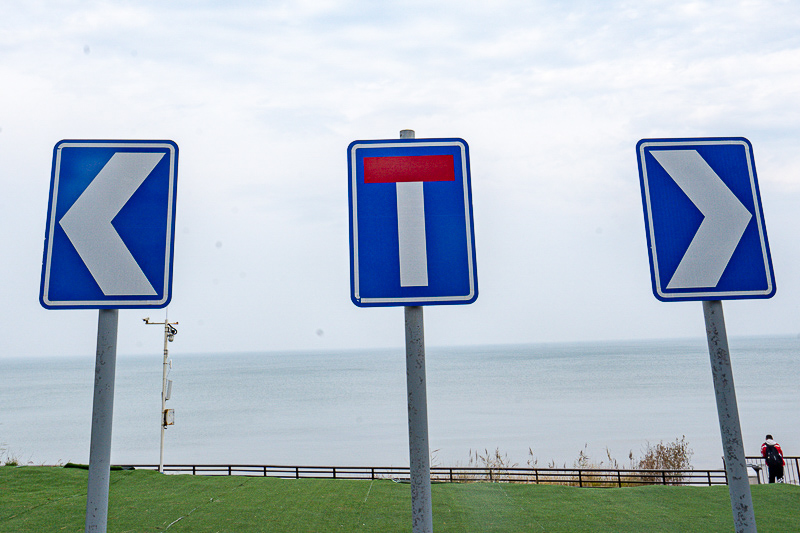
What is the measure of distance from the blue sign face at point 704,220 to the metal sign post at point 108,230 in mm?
2286

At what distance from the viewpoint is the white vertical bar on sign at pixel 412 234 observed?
2.19 meters

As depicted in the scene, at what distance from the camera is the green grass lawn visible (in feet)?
32.4

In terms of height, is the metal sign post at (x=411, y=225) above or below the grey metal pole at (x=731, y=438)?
above

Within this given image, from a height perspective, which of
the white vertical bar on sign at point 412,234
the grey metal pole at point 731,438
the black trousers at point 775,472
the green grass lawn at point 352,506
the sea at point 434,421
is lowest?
the sea at point 434,421

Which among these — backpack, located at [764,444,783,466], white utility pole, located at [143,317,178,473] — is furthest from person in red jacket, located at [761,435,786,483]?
white utility pole, located at [143,317,178,473]

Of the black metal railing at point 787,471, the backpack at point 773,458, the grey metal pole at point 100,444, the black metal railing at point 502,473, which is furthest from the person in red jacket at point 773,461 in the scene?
the grey metal pole at point 100,444

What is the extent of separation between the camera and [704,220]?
236 cm

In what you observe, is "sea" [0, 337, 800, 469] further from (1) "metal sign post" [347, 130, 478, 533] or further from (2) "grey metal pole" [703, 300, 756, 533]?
(1) "metal sign post" [347, 130, 478, 533]

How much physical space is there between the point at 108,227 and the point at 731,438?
9.29 ft

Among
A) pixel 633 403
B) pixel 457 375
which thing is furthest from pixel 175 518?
pixel 457 375

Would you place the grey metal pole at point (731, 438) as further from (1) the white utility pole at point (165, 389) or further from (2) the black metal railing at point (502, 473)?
(1) the white utility pole at point (165, 389)

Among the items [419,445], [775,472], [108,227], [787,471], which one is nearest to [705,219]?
[419,445]

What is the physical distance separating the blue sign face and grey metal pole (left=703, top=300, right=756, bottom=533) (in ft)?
0.90

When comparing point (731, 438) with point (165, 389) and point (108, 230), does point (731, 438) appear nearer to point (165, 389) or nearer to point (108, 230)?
point (108, 230)
